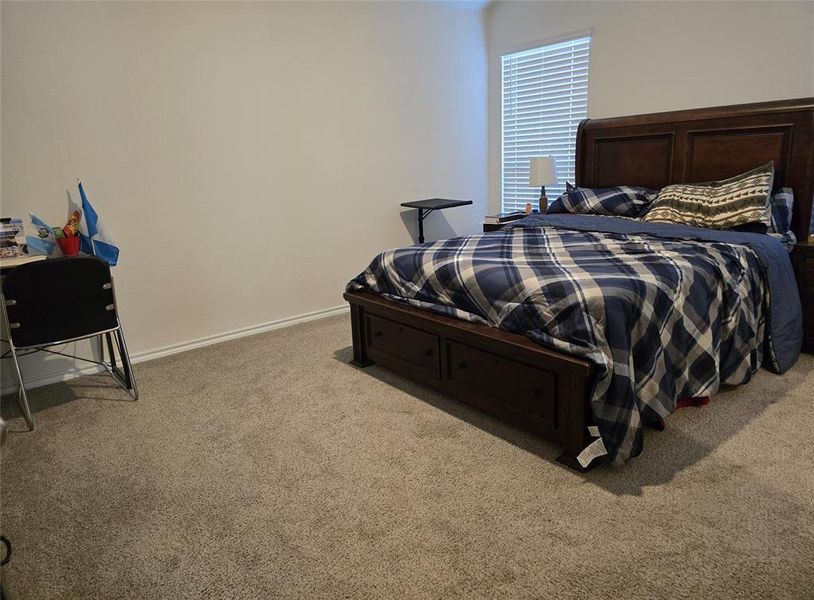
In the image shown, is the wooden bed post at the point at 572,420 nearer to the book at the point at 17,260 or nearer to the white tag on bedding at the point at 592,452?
the white tag on bedding at the point at 592,452

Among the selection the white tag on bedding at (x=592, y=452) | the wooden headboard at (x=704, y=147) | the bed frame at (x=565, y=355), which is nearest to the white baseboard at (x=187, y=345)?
the bed frame at (x=565, y=355)

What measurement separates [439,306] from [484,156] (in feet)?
10.0

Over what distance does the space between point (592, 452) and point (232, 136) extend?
2.91m

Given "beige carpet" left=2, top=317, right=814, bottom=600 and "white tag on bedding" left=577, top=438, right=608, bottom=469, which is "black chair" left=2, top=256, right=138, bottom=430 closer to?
"beige carpet" left=2, top=317, right=814, bottom=600

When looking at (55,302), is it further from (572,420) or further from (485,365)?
(572,420)

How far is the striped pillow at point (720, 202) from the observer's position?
122 inches

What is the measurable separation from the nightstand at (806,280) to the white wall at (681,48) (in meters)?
1.07

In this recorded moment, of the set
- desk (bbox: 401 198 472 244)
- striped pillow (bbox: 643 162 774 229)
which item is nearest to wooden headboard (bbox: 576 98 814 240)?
striped pillow (bbox: 643 162 774 229)

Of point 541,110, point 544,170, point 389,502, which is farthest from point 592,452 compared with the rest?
point 541,110

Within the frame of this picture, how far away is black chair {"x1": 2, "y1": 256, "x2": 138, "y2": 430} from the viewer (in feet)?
8.14

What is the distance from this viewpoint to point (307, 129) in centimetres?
401

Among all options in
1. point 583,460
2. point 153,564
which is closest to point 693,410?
point 583,460

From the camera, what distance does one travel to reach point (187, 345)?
144 inches

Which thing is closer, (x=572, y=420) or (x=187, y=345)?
(x=572, y=420)
